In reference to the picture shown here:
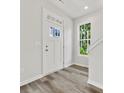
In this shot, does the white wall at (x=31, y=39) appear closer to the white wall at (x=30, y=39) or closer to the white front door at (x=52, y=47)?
the white wall at (x=30, y=39)

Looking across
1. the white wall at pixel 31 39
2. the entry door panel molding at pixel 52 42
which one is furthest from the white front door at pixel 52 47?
the white wall at pixel 31 39

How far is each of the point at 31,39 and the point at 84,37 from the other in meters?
2.83

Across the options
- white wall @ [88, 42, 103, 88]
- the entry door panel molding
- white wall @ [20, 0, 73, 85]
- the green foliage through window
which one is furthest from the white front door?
white wall @ [88, 42, 103, 88]

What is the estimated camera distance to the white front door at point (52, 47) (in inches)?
132

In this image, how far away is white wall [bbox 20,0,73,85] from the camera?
2668 millimetres

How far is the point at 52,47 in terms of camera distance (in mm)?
3721

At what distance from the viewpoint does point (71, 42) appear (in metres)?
5.19

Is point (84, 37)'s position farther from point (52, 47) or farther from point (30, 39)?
point (30, 39)

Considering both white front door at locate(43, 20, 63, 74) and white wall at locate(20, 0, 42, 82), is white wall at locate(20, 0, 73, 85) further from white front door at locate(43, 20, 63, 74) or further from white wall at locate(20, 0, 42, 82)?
white front door at locate(43, 20, 63, 74)

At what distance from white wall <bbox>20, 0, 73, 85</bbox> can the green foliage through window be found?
219 centimetres
